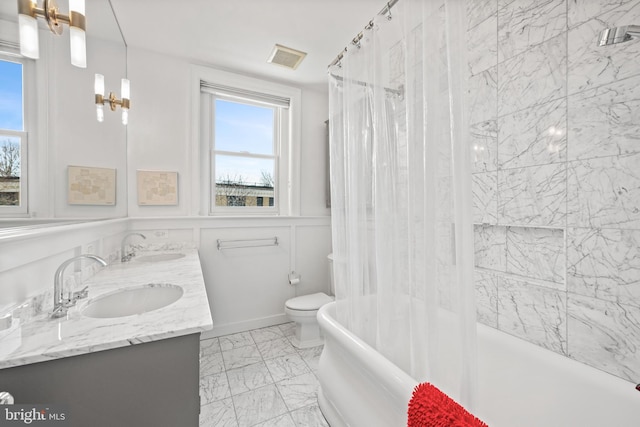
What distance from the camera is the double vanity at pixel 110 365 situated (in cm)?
66

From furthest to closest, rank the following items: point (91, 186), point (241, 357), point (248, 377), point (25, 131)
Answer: point (241, 357) → point (248, 377) → point (91, 186) → point (25, 131)

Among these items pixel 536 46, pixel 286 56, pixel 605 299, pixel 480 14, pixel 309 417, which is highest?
pixel 286 56

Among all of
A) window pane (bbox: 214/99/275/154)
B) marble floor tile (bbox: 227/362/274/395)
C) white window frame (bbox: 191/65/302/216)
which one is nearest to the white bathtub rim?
marble floor tile (bbox: 227/362/274/395)

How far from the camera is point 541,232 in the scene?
1250mm

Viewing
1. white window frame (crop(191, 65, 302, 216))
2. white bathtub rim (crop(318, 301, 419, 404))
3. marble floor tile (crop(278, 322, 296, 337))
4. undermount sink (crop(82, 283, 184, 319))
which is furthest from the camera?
marble floor tile (crop(278, 322, 296, 337))

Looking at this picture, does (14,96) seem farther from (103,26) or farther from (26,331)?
(103,26)

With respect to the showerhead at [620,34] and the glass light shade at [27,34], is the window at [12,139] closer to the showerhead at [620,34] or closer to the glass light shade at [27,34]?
the glass light shade at [27,34]

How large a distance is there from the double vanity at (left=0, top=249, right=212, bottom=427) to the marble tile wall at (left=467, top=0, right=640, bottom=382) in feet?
4.86

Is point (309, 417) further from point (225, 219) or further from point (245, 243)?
point (225, 219)

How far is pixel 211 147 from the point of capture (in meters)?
2.54

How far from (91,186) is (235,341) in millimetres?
1651

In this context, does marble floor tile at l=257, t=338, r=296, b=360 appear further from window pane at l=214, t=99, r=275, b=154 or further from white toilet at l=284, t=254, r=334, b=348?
window pane at l=214, t=99, r=275, b=154

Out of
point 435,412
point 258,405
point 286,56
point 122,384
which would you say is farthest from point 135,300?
point 286,56

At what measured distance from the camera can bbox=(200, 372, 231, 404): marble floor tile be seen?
1652 mm
